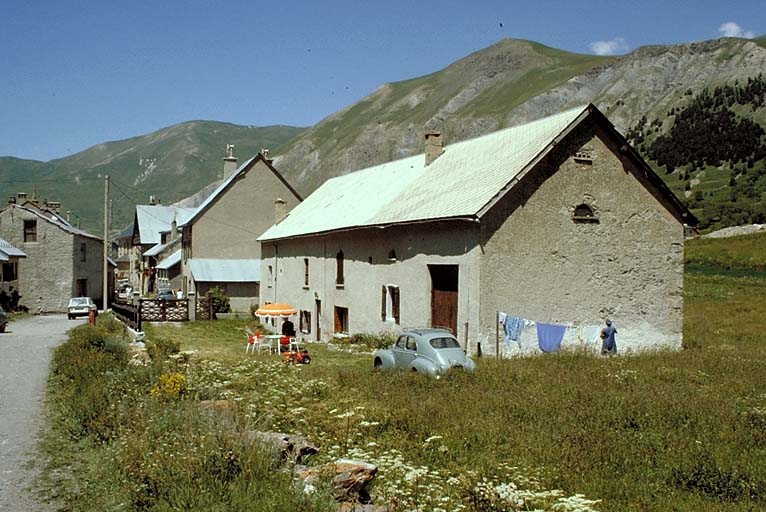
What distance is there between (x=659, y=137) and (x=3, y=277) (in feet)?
497

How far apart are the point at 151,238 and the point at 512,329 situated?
59.7 m

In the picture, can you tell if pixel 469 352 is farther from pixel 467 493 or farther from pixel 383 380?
pixel 467 493

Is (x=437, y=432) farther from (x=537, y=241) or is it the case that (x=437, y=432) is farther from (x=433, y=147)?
(x=433, y=147)

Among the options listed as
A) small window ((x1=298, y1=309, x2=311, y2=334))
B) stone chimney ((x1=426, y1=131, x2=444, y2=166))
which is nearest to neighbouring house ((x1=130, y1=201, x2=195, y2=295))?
small window ((x1=298, y1=309, x2=311, y2=334))

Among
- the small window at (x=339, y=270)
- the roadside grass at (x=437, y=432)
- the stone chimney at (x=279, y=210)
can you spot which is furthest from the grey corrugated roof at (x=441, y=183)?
the roadside grass at (x=437, y=432)

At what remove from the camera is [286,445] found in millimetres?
9016

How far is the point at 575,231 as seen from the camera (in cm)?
2284

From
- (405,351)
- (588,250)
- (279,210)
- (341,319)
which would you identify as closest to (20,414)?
(405,351)

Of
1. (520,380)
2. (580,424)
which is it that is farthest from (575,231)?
(580,424)

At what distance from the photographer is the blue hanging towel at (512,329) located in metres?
21.3

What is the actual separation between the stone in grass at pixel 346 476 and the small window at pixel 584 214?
1665cm

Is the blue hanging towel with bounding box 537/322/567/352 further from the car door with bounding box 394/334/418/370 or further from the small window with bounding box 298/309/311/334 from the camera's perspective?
the small window with bounding box 298/309/311/334

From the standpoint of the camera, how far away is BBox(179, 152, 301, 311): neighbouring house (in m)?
46.4

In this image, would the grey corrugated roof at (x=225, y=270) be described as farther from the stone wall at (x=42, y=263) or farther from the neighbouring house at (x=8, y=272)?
the neighbouring house at (x=8, y=272)
